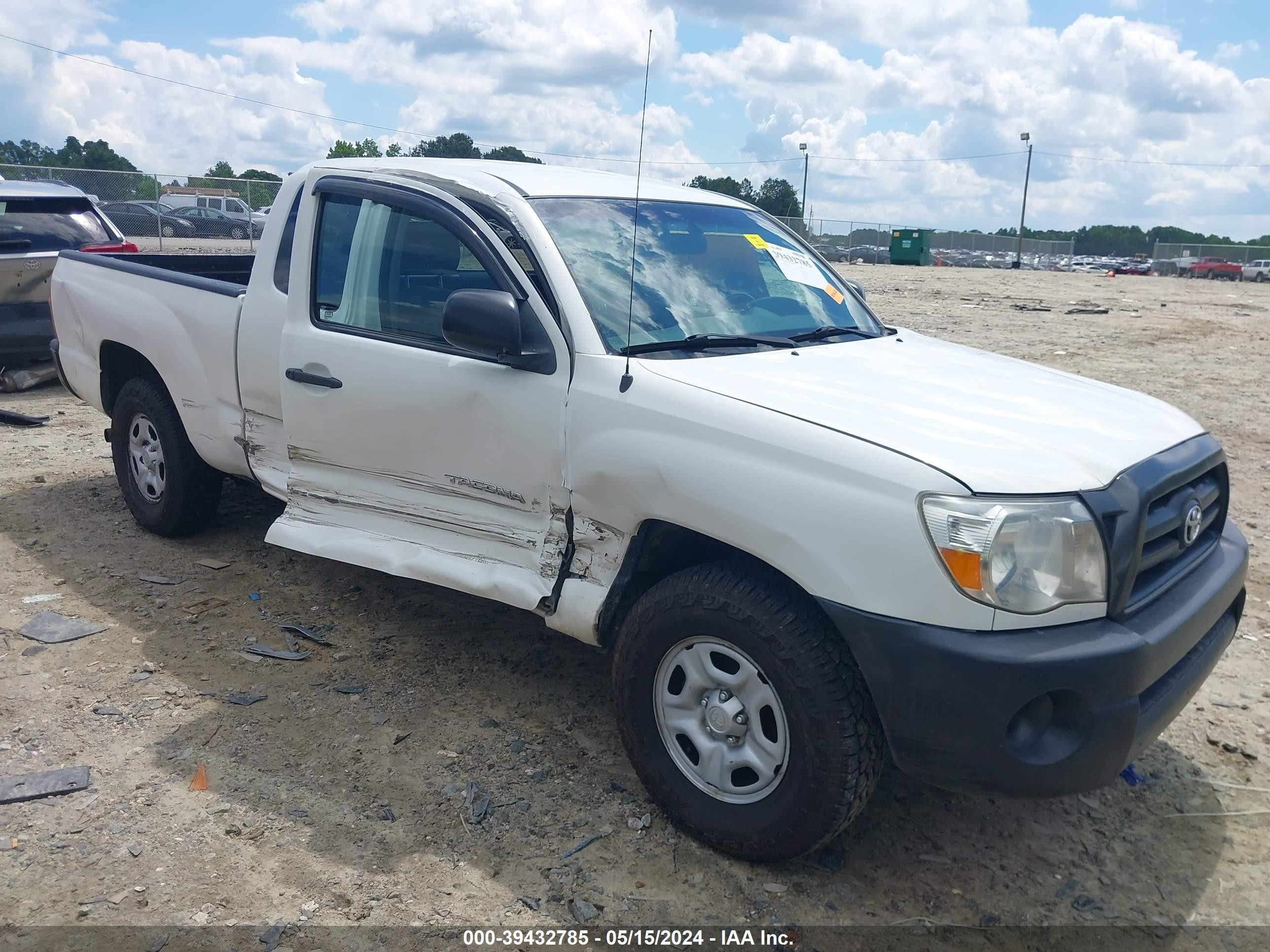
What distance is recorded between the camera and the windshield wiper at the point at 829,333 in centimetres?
377

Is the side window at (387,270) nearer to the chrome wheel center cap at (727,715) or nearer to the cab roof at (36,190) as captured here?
the chrome wheel center cap at (727,715)

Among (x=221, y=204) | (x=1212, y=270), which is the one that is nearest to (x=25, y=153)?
(x=221, y=204)

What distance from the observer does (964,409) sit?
303 cm

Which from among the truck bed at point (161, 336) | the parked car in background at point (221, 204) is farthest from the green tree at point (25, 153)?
the truck bed at point (161, 336)

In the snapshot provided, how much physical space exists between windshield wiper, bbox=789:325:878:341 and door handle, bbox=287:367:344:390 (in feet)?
5.71

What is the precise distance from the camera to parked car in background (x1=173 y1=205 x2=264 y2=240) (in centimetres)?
2558

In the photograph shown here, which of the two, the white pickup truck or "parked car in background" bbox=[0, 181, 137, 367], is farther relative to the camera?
"parked car in background" bbox=[0, 181, 137, 367]

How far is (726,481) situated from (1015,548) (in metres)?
0.77

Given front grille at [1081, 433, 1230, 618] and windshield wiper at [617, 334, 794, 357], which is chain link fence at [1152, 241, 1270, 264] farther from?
windshield wiper at [617, 334, 794, 357]

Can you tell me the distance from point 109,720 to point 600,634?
1928mm

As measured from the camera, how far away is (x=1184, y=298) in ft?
86.6

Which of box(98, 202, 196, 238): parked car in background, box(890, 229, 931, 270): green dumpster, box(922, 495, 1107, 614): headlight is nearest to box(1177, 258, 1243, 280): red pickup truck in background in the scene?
box(890, 229, 931, 270): green dumpster

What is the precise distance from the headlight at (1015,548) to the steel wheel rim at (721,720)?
0.64m

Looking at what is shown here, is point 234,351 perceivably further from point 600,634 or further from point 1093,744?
point 1093,744
